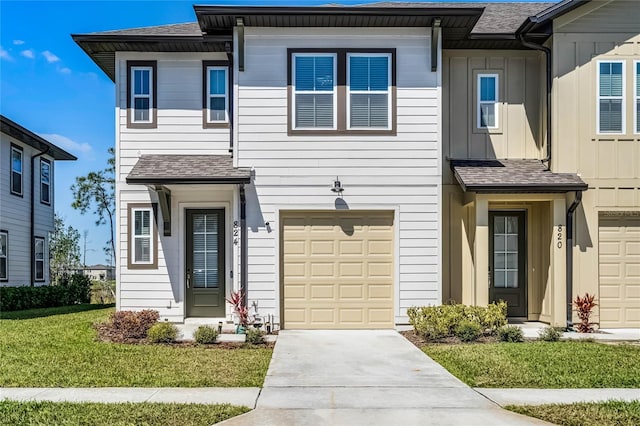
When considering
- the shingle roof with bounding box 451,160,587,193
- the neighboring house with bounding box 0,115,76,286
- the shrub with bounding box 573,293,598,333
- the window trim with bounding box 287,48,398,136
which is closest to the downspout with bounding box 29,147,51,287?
the neighboring house with bounding box 0,115,76,286

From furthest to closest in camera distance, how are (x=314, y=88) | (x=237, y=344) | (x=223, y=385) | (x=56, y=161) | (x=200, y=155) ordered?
(x=56, y=161)
(x=200, y=155)
(x=314, y=88)
(x=237, y=344)
(x=223, y=385)

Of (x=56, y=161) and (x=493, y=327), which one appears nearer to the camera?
(x=493, y=327)

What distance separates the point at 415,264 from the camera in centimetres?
1177

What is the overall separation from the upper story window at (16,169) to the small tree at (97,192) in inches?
287

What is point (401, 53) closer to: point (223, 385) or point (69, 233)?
point (223, 385)

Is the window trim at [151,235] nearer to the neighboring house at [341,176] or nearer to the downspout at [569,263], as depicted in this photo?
the neighboring house at [341,176]

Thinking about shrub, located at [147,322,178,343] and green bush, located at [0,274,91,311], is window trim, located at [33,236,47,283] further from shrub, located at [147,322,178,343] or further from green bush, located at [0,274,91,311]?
Answer: shrub, located at [147,322,178,343]

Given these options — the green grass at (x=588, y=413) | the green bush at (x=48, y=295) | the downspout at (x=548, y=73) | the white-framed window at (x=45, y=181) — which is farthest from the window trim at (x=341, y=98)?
the white-framed window at (x=45, y=181)

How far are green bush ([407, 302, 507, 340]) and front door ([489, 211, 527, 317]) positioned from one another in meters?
1.91

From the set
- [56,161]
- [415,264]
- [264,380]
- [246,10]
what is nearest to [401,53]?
[246,10]

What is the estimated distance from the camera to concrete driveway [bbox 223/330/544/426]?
5.98m

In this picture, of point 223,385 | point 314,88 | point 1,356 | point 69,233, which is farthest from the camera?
point 69,233

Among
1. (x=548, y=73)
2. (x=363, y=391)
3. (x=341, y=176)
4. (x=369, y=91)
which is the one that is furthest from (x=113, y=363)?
(x=548, y=73)

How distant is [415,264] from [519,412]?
224 inches
